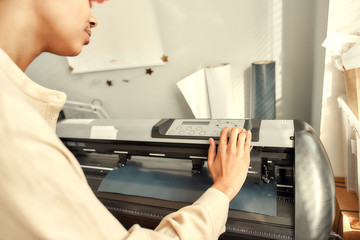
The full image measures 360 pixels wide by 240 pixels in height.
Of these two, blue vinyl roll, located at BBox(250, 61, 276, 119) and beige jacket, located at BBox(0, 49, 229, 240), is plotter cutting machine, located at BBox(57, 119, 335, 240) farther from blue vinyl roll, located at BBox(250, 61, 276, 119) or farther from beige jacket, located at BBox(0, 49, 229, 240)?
blue vinyl roll, located at BBox(250, 61, 276, 119)

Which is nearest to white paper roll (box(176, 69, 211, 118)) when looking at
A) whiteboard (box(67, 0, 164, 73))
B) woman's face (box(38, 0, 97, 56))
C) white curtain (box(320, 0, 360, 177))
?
whiteboard (box(67, 0, 164, 73))

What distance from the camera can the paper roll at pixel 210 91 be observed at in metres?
1.36

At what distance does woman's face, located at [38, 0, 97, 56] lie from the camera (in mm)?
412

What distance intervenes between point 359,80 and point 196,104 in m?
0.87

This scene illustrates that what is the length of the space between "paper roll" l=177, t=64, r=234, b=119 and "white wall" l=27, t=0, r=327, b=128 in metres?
0.11

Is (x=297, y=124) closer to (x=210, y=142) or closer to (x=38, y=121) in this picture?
(x=210, y=142)

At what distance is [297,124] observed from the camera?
71cm

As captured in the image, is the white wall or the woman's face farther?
the white wall

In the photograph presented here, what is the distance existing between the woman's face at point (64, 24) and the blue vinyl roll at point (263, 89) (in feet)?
3.21

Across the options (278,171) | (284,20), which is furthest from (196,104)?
(278,171)

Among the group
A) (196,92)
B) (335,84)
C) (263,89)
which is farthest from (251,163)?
(196,92)

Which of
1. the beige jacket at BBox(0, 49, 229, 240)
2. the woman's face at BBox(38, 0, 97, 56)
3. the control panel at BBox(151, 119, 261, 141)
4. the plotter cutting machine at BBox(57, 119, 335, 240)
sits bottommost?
the plotter cutting machine at BBox(57, 119, 335, 240)

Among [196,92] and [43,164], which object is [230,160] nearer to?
[43,164]

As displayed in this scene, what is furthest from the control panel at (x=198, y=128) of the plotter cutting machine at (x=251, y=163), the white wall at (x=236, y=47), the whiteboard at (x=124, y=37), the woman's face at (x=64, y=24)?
the whiteboard at (x=124, y=37)
